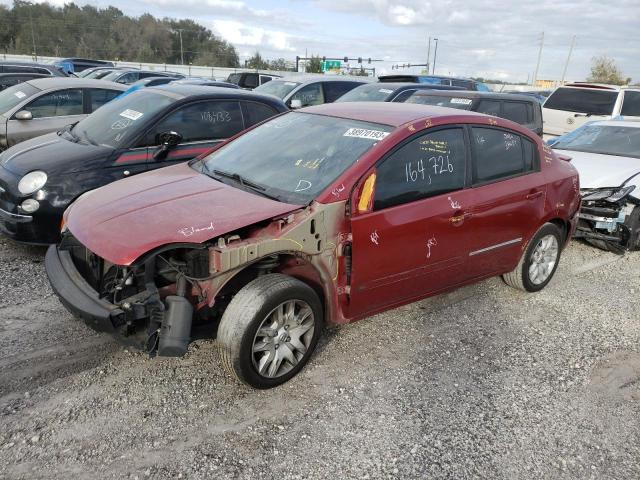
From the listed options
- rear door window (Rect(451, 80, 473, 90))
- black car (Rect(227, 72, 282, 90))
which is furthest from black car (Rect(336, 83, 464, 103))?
black car (Rect(227, 72, 282, 90))

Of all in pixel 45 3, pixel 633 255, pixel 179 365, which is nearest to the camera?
pixel 179 365

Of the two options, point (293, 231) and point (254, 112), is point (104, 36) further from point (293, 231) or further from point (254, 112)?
point (293, 231)

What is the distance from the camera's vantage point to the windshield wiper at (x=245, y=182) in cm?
341

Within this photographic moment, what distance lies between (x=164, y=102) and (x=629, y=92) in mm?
10308

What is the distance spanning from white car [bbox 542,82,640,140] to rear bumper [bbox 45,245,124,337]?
11013mm

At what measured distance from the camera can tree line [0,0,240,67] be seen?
58.8 metres

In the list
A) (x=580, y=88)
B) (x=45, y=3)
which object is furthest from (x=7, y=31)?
(x=580, y=88)

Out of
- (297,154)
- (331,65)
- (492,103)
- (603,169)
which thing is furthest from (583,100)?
(331,65)

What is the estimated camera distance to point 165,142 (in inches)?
206

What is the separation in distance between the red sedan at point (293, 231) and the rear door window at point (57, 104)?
Result: 15.7ft

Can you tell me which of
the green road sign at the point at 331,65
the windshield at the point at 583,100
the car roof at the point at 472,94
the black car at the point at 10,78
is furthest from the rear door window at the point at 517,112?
the green road sign at the point at 331,65

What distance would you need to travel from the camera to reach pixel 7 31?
57500mm

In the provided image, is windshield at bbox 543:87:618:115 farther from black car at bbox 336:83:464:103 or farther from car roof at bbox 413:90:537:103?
black car at bbox 336:83:464:103

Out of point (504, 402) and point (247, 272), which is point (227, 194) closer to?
point (247, 272)
